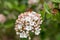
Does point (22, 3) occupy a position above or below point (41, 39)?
above

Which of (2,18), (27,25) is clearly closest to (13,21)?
(2,18)

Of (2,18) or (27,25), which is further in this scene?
(2,18)

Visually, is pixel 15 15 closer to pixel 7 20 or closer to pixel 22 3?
pixel 7 20

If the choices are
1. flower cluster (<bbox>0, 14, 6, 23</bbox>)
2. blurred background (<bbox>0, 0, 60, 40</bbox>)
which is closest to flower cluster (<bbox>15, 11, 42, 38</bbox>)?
blurred background (<bbox>0, 0, 60, 40</bbox>)

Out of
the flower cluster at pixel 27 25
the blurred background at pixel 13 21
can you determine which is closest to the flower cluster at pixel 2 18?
the blurred background at pixel 13 21

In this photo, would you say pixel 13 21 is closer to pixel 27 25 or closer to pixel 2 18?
pixel 2 18

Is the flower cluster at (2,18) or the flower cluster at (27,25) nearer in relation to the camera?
the flower cluster at (27,25)

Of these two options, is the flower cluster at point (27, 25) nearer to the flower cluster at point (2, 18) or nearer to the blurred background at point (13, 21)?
the blurred background at point (13, 21)

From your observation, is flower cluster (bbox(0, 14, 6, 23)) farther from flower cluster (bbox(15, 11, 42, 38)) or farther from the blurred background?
flower cluster (bbox(15, 11, 42, 38))

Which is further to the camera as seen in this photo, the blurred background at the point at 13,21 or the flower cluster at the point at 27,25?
the blurred background at the point at 13,21

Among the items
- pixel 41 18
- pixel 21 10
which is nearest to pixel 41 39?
pixel 21 10

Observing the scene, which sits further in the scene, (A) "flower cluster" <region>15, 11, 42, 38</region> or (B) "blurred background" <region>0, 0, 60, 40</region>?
(B) "blurred background" <region>0, 0, 60, 40</region>
